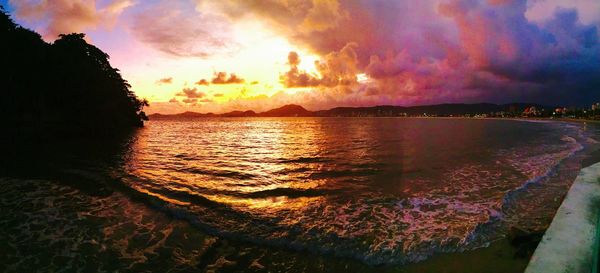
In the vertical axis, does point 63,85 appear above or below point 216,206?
above

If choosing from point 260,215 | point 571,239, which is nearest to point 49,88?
point 260,215

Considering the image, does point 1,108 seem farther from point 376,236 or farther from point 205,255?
point 376,236

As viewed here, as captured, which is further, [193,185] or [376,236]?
[193,185]

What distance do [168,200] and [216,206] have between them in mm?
2577

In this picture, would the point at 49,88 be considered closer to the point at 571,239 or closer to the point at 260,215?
the point at 260,215

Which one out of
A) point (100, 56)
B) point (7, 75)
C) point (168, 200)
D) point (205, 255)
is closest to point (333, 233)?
point (205, 255)

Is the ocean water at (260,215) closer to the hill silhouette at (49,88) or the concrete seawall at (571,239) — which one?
the concrete seawall at (571,239)

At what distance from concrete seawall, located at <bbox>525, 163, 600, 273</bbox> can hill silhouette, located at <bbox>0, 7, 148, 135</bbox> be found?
181 ft

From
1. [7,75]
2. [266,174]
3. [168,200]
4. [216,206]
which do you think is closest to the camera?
[216,206]

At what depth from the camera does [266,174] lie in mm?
20641

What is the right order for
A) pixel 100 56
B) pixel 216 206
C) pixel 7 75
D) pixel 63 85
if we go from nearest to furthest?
pixel 216 206, pixel 7 75, pixel 63 85, pixel 100 56

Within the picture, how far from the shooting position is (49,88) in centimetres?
4825

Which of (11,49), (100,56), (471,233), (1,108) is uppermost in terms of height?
(100,56)

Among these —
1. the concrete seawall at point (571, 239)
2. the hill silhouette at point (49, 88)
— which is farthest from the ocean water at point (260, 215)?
the hill silhouette at point (49, 88)
